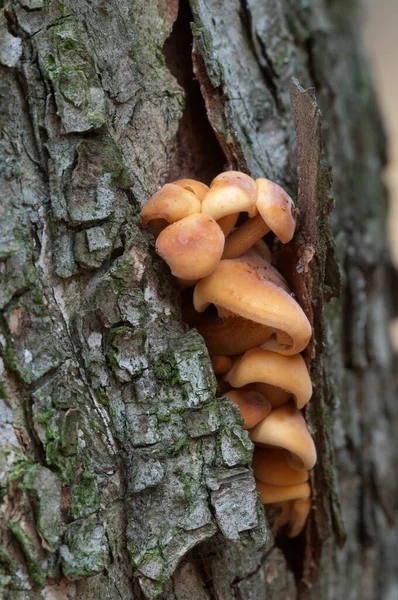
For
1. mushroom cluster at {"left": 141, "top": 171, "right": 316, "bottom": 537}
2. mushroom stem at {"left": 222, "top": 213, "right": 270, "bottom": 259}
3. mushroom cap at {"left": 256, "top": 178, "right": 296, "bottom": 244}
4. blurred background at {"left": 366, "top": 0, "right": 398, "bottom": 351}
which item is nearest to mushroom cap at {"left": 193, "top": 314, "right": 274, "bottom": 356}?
mushroom cluster at {"left": 141, "top": 171, "right": 316, "bottom": 537}

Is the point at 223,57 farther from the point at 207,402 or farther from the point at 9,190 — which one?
the point at 207,402

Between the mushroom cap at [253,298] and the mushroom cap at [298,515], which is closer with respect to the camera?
the mushroom cap at [253,298]

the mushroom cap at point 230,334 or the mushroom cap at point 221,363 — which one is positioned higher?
the mushroom cap at point 230,334

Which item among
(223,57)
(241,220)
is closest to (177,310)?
(241,220)

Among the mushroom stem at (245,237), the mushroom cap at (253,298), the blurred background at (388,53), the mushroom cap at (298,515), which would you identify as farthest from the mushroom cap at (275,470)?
the blurred background at (388,53)

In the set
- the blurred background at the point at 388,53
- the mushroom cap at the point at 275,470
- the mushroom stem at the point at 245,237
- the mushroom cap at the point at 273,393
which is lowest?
the blurred background at the point at 388,53

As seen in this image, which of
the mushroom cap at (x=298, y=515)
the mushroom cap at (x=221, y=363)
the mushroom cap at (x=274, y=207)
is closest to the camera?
Answer: the mushroom cap at (x=274, y=207)

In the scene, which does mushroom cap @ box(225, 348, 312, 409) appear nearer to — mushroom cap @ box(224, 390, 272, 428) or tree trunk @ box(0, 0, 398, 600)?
mushroom cap @ box(224, 390, 272, 428)

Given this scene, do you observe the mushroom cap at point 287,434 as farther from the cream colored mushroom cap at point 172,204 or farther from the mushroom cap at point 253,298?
the cream colored mushroom cap at point 172,204
